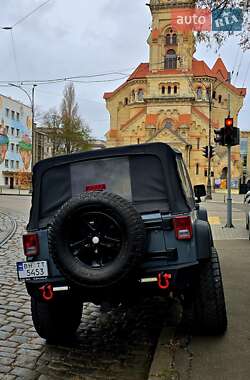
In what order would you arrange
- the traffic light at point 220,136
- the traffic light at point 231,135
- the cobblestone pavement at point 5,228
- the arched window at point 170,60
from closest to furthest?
the cobblestone pavement at point 5,228 → the traffic light at point 231,135 → the traffic light at point 220,136 → the arched window at point 170,60

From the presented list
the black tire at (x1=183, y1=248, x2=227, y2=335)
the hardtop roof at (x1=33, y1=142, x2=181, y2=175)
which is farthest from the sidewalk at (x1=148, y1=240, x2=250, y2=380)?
the hardtop roof at (x1=33, y1=142, x2=181, y2=175)

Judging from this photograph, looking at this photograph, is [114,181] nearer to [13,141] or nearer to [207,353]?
[207,353]

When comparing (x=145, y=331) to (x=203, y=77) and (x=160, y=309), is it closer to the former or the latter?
(x=160, y=309)

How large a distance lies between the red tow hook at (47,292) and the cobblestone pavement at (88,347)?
1.87ft

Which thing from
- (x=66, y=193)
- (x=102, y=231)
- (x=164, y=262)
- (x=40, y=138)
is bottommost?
(x=164, y=262)

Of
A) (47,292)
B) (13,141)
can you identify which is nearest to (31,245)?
(47,292)

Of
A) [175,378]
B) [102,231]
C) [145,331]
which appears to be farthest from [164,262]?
[145,331]

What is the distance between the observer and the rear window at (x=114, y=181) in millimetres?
4867

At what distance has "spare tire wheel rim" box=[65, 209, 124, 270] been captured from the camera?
4348mm

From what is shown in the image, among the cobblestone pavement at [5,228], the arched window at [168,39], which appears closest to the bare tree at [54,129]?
the arched window at [168,39]

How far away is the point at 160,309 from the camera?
21.4 ft

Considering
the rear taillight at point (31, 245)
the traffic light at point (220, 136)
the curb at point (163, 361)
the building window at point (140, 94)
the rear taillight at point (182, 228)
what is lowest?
the curb at point (163, 361)

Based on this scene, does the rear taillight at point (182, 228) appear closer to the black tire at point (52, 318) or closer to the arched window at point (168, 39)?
the black tire at point (52, 318)

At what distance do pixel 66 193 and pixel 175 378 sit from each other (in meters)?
2.13
